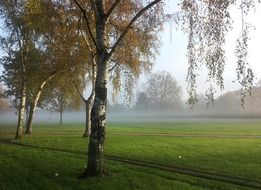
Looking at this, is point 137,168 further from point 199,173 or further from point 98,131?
point 98,131

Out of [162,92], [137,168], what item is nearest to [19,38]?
[137,168]

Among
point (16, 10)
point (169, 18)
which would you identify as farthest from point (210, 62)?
point (16, 10)

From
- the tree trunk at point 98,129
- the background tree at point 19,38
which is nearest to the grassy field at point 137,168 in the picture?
the tree trunk at point 98,129

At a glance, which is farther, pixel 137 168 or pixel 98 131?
pixel 137 168

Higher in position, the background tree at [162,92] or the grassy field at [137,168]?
the background tree at [162,92]

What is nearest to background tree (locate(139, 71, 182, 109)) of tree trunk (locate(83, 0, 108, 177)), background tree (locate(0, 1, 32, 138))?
background tree (locate(0, 1, 32, 138))

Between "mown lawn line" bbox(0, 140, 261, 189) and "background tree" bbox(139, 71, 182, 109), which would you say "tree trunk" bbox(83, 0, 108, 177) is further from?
"background tree" bbox(139, 71, 182, 109)

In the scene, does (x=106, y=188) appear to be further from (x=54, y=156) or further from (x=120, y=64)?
(x=120, y=64)

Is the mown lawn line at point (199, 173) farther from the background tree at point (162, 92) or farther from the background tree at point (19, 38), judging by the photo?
the background tree at point (162, 92)

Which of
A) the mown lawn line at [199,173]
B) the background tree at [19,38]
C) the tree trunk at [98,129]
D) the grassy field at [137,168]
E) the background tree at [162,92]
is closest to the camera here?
the grassy field at [137,168]

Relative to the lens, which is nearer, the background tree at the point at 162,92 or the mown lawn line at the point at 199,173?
the mown lawn line at the point at 199,173

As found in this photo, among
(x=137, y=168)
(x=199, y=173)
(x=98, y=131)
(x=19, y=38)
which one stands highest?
(x=19, y=38)

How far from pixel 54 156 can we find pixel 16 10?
15.7 metres

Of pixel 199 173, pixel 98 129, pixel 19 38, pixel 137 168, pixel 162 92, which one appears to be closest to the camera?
pixel 98 129
